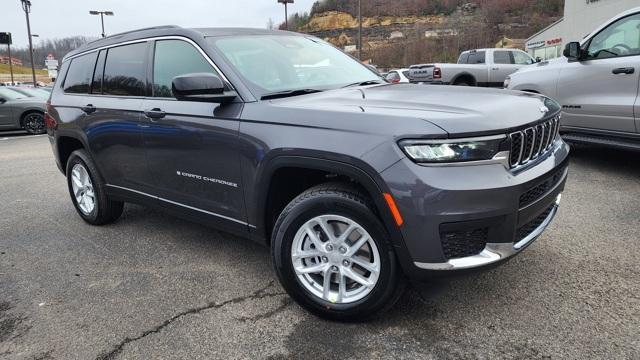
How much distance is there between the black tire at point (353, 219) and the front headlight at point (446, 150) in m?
0.38

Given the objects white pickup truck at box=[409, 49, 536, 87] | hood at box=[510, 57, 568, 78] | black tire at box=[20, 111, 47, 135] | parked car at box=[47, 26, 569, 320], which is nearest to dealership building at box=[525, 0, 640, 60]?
white pickup truck at box=[409, 49, 536, 87]

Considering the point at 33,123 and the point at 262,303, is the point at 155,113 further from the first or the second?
A: the point at 33,123

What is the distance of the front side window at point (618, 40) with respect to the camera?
527 centimetres

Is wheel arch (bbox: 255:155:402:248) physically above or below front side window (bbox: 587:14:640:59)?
below

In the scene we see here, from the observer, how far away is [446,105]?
8.48ft

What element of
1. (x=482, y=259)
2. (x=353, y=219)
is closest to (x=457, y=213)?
(x=482, y=259)

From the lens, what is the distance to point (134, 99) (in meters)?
3.87

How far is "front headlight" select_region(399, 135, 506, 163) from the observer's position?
7.63ft

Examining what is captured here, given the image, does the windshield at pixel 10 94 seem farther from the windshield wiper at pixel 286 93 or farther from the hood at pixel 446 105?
the hood at pixel 446 105

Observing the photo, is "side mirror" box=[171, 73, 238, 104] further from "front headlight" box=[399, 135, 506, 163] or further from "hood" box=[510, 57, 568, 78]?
"hood" box=[510, 57, 568, 78]

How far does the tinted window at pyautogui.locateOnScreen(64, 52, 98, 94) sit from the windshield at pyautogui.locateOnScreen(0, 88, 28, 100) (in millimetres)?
10614

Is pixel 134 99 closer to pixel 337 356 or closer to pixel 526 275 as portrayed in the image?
pixel 337 356

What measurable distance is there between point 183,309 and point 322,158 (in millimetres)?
1336

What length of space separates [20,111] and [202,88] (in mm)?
13163
